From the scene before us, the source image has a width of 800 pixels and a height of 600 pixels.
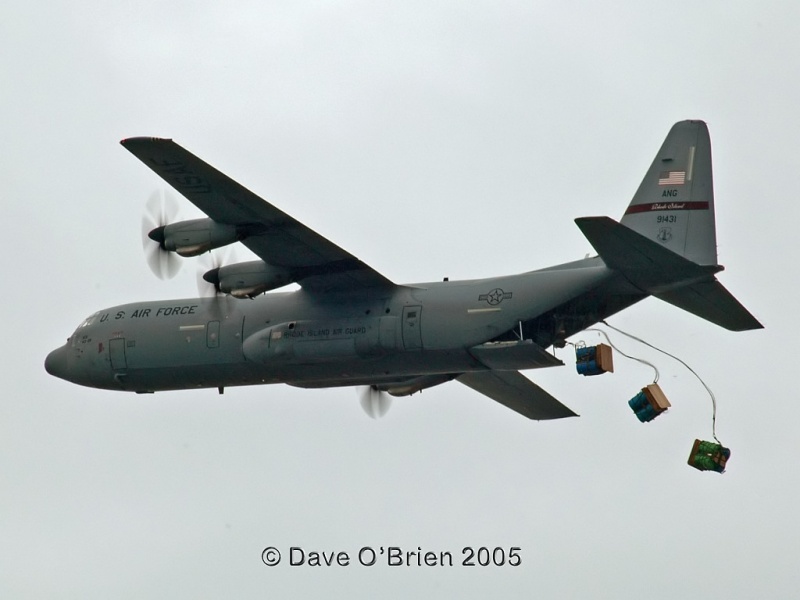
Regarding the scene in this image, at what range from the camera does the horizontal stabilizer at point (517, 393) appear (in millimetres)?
39656

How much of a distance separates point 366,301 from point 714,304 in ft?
25.3

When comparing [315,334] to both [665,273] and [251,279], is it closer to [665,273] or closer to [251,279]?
[251,279]

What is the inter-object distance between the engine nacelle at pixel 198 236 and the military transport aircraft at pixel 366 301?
22mm

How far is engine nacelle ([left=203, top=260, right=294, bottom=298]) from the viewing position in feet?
118

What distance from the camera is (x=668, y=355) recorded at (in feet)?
116

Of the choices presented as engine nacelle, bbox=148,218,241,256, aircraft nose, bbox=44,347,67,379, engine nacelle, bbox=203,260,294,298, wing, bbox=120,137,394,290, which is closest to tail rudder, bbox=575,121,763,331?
wing, bbox=120,137,394,290

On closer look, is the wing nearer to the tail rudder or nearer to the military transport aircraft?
the military transport aircraft

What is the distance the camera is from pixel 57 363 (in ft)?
131

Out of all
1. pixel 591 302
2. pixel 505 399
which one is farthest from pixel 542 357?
pixel 505 399

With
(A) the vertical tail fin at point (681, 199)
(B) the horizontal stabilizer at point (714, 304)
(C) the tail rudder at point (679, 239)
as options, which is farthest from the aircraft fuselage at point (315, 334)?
(B) the horizontal stabilizer at point (714, 304)

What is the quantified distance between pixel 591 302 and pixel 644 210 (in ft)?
7.42

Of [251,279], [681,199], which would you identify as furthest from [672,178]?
[251,279]

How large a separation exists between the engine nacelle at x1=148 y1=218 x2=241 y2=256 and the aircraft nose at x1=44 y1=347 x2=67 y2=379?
6.04 metres

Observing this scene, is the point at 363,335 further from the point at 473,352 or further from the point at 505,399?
the point at 505,399
